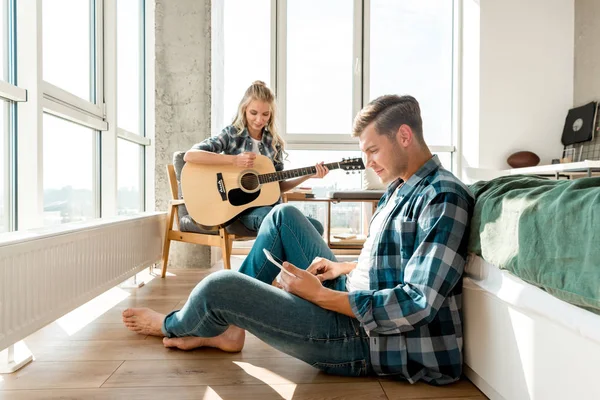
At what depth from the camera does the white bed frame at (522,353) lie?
31.7 inches

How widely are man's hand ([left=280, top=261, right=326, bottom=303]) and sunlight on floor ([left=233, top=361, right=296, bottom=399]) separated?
0.28 meters

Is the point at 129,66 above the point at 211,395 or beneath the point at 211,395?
above

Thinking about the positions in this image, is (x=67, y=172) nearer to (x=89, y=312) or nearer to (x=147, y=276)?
(x=89, y=312)

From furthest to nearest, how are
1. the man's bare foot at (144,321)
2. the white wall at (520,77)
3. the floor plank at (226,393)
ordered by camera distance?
the white wall at (520,77)
the man's bare foot at (144,321)
the floor plank at (226,393)

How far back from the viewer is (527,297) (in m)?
0.97

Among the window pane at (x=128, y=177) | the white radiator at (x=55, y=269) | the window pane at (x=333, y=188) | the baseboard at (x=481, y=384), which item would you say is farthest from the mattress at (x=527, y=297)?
the window pane at (x=333, y=188)

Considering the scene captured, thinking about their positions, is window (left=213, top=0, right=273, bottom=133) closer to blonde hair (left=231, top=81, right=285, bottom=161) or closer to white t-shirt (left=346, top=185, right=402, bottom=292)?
blonde hair (left=231, top=81, right=285, bottom=161)

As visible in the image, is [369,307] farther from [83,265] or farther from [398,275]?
[83,265]

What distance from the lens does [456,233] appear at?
3.66 feet

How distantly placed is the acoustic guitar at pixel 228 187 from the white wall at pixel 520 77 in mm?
2100

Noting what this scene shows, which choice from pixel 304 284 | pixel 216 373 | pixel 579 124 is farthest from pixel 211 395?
pixel 579 124

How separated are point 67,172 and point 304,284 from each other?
68.6 inches

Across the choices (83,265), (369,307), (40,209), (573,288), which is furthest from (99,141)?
(573,288)

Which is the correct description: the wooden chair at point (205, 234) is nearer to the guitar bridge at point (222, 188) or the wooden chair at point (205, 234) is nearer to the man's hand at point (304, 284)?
the guitar bridge at point (222, 188)
